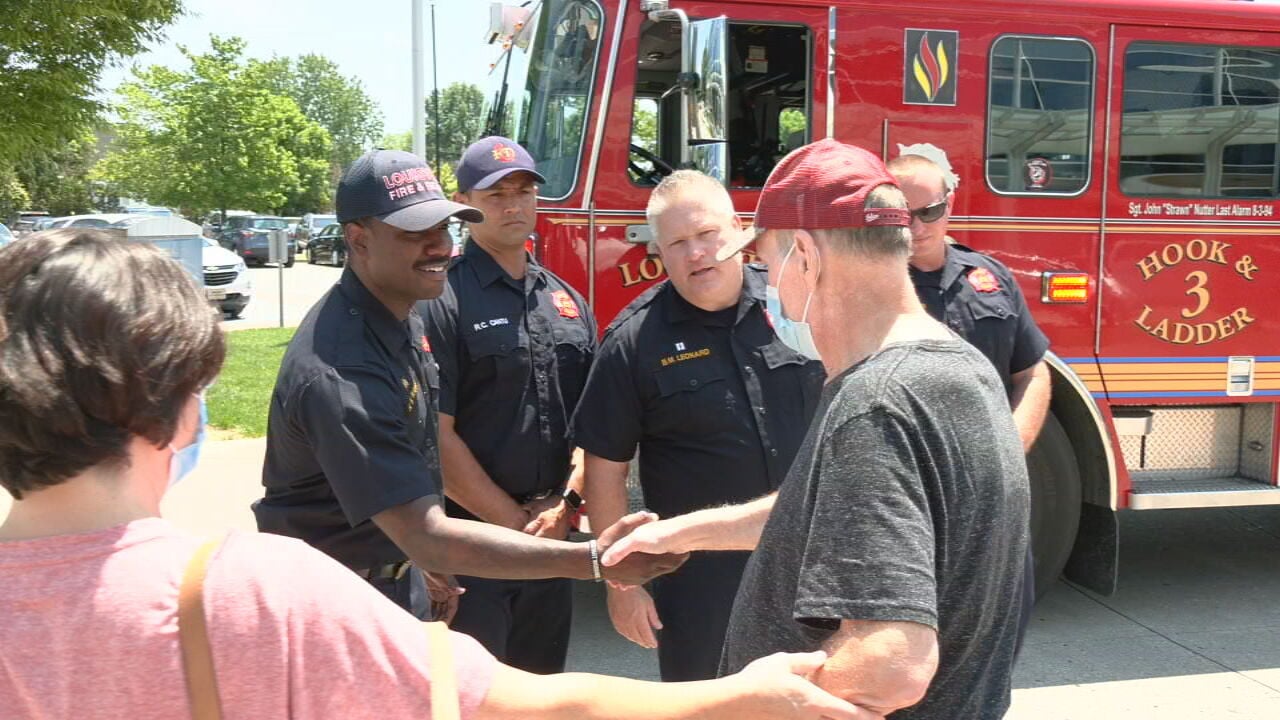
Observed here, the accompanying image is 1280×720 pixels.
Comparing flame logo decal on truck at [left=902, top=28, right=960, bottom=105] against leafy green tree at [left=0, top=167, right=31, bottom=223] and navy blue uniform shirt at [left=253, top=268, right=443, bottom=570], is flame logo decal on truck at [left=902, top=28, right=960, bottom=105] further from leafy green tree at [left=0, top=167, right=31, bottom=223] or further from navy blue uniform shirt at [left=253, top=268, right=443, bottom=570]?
leafy green tree at [left=0, top=167, right=31, bottom=223]

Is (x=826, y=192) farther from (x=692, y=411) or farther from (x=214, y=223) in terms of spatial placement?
(x=214, y=223)

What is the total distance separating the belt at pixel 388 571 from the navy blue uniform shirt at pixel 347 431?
0.02 metres

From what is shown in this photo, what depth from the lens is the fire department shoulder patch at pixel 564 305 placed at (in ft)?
11.5

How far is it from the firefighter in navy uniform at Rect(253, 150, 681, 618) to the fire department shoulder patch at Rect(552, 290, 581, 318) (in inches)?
33.4

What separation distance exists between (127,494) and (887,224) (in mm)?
1109

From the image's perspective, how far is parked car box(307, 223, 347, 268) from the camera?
112ft

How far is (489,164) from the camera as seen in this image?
351cm

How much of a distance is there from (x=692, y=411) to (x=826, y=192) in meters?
1.36

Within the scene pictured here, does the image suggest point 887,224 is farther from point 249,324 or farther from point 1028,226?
point 249,324

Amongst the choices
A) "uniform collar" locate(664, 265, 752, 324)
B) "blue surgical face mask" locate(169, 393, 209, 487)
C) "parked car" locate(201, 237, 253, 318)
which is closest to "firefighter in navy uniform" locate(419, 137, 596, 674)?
"uniform collar" locate(664, 265, 752, 324)

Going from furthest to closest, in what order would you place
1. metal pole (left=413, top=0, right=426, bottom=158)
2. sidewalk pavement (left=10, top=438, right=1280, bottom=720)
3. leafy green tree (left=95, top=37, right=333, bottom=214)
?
leafy green tree (left=95, top=37, right=333, bottom=214), metal pole (left=413, top=0, right=426, bottom=158), sidewalk pavement (left=10, top=438, right=1280, bottom=720)

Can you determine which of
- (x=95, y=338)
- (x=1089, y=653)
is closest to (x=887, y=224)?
(x=95, y=338)

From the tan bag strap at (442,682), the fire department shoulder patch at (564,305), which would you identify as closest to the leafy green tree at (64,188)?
the fire department shoulder patch at (564,305)

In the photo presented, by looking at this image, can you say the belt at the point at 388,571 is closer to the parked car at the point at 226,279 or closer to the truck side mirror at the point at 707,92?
the truck side mirror at the point at 707,92
